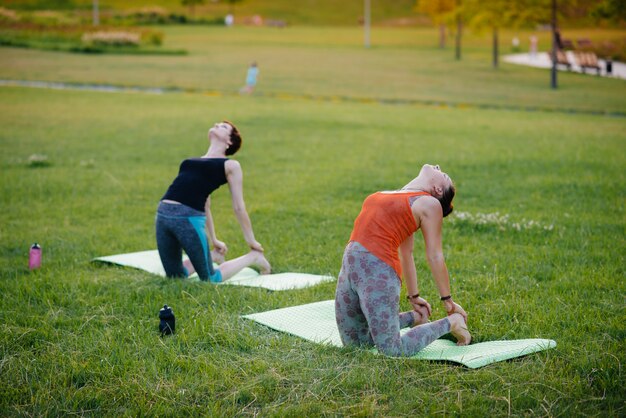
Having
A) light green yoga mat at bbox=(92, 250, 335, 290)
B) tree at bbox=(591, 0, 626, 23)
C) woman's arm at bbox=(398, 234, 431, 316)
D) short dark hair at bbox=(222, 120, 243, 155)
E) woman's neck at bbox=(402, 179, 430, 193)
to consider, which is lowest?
light green yoga mat at bbox=(92, 250, 335, 290)

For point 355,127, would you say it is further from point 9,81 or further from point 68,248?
point 9,81

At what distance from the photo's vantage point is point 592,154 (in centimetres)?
1605

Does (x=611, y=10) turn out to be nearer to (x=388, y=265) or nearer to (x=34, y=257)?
(x=34, y=257)

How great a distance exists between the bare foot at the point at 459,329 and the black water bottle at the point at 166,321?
84.1 inches

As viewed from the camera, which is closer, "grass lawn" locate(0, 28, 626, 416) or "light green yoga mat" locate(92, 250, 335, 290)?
"grass lawn" locate(0, 28, 626, 416)

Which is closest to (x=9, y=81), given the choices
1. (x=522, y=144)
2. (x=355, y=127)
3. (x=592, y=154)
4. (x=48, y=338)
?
(x=355, y=127)

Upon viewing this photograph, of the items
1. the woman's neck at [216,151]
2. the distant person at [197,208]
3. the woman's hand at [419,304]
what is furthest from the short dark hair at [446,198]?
the woman's neck at [216,151]

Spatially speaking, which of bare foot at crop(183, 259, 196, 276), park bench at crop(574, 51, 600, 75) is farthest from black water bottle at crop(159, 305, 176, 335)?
park bench at crop(574, 51, 600, 75)

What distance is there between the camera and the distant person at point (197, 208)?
282 inches

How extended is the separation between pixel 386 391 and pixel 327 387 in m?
0.38

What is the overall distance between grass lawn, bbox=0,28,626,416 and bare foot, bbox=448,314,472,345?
10.3 inches

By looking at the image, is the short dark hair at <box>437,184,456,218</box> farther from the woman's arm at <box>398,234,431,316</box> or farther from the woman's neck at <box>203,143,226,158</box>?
the woman's neck at <box>203,143,226,158</box>

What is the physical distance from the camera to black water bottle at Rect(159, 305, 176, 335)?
5.74 metres

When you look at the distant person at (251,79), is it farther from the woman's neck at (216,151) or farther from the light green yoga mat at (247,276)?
the woman's neck at (216,151)
